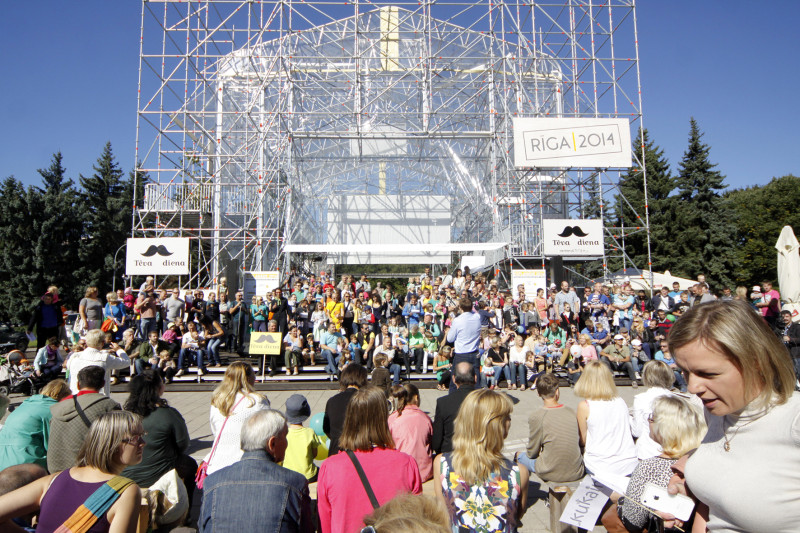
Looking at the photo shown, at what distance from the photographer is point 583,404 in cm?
379

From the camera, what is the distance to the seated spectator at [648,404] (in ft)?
12.2

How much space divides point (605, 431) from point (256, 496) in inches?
93.9

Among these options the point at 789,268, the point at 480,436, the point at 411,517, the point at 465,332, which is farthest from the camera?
the point at 789,268

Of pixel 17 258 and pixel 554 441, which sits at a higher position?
pixel 17 258

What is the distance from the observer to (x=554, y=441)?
382 centimetres

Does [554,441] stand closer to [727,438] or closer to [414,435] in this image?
[414,435]

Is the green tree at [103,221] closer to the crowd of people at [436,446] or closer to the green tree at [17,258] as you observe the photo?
the green tree at [17,258]

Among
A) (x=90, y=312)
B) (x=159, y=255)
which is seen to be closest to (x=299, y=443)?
(x=90, y=312)

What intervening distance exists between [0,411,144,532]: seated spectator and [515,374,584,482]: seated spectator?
2569 mm

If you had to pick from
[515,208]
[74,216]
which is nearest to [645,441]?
[515,208]

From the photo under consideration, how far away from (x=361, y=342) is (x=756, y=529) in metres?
10.5

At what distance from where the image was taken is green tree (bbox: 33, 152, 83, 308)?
2895 cm

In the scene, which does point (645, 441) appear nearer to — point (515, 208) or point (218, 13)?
point (515, 208)

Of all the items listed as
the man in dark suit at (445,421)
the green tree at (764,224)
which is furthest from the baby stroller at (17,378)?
the green tree at (764,224)
